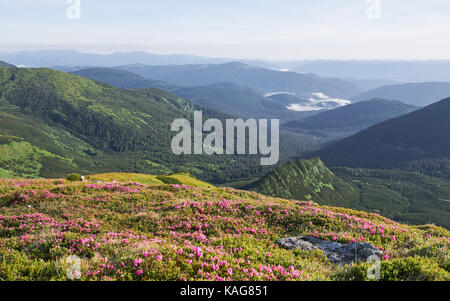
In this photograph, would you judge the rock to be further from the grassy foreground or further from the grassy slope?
the grassy slope

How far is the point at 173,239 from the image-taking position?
53.1ft

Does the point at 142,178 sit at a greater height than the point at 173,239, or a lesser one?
lesser

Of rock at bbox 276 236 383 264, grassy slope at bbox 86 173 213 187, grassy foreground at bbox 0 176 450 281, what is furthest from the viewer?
grassy slope at bbox 86 173 213 187

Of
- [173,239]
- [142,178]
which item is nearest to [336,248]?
[173,239]

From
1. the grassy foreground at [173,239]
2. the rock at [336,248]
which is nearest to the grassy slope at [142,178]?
the grassy foreground at [173,239]

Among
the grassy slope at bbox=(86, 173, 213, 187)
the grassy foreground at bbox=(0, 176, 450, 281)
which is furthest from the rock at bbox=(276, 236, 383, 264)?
the grassy slope at bbox=(86, 173, 213, 187)

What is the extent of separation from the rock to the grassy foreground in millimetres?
748

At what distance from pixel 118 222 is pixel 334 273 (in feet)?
50.1

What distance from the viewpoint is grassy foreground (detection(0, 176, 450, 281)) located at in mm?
10727

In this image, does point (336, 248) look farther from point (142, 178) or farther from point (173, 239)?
point (142, 178)

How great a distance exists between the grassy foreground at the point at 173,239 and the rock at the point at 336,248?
75cm

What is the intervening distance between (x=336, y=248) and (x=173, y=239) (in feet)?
32.7
